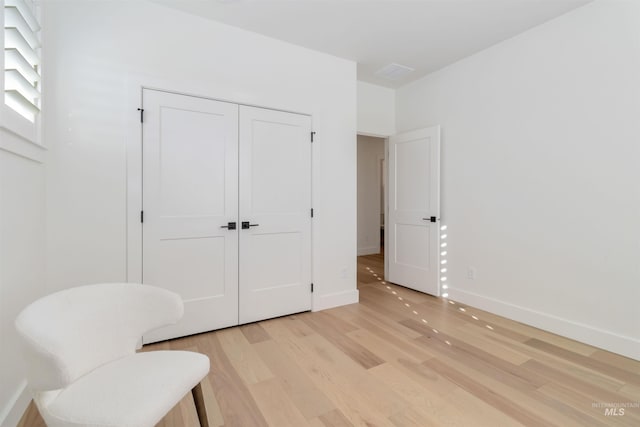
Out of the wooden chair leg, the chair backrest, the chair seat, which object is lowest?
the wooden chair leg

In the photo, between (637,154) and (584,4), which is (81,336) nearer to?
(637,154)

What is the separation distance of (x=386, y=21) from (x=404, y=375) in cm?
283

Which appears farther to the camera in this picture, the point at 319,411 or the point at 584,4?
the point at 584,4

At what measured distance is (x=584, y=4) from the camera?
2434 mm

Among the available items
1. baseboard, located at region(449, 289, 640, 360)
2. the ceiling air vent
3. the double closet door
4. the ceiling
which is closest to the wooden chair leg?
the double closet door

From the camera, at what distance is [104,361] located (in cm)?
137

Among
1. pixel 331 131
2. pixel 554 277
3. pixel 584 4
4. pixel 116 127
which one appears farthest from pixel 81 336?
pixel 584 4

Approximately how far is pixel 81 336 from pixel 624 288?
346 cm

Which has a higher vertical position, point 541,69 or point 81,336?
point 541,69

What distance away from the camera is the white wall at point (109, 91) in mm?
2152

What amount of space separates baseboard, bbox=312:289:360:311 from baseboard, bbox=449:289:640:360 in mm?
1203

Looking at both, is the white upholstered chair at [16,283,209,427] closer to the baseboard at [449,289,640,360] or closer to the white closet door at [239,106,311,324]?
the white closet door at [239,106,311,324]

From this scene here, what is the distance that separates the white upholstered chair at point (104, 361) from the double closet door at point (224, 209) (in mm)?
1088

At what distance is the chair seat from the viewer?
0.99 meters
